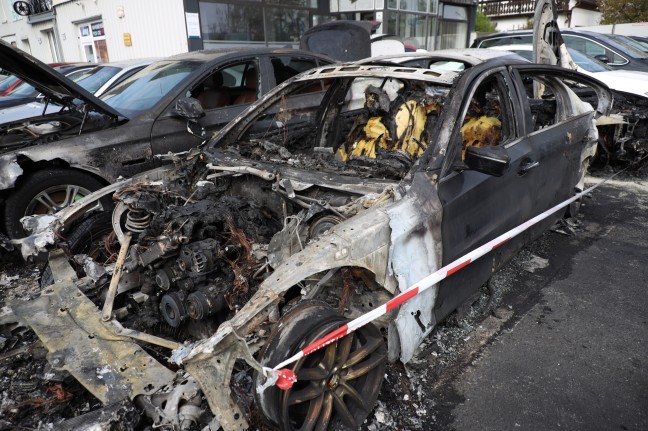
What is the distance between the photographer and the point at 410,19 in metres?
16.4

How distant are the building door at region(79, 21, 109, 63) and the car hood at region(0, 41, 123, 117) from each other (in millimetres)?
11343

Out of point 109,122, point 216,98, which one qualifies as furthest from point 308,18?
point 109,122

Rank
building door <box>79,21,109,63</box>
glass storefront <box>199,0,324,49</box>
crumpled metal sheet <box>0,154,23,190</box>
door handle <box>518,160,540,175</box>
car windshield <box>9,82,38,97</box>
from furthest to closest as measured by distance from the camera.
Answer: building door <box>79,21,109,63</box> < glass storefront <box>199,0,324,49</box> < car windshield <box>9,82,38,97</box> < crumpled metal sheet <box>0,154,23,190</box> < door handle <box>518,160,540,175</box>

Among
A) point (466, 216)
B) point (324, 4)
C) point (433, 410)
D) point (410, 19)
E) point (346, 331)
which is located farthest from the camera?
point (410, 19)

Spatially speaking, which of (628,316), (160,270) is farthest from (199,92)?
(628,316)

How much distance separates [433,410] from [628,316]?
1.81 meters

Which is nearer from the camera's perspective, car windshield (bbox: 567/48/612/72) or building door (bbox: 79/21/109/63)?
car windshield (bbox: 567/48/612/72)

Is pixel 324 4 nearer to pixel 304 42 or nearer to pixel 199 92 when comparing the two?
pixel 304 42

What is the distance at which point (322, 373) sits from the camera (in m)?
2.02

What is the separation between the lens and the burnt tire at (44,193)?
3969 millimetres

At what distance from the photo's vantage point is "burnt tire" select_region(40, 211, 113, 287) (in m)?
3.19

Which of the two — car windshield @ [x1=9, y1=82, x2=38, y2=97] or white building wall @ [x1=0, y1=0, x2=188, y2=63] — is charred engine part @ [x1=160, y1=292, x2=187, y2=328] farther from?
white building wall @ [x1=0, y1=0, x2=188, y2=63]

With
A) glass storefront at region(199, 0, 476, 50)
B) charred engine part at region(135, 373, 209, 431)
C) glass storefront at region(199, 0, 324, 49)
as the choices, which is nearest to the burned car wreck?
charred engine part at region(135, 373, 209, 431)

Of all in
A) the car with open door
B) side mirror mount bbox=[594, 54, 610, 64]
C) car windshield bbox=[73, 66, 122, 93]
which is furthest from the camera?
side mirror mount bbox=[594, 54, 610, 64]
